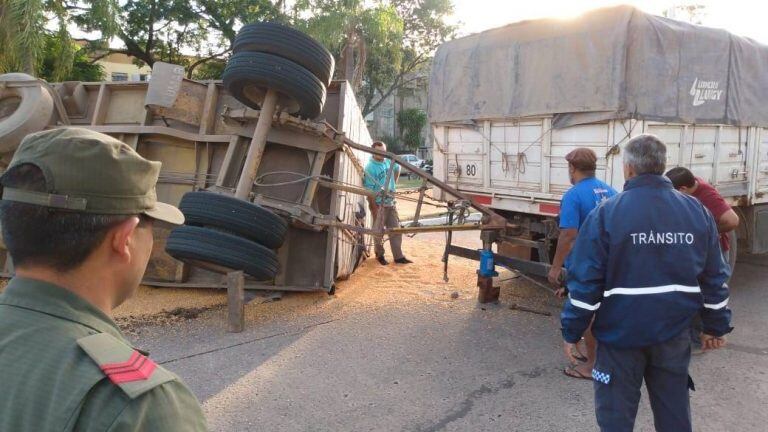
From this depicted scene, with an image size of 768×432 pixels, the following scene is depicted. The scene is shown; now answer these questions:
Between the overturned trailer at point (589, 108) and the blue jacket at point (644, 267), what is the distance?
270cm

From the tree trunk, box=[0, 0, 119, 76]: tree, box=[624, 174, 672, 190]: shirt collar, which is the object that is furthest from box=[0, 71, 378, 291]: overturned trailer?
the tree trunk

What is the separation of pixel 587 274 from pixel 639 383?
61cm

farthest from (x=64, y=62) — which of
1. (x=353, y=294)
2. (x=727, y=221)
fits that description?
(x=727, y=221)

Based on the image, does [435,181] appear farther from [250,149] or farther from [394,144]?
[394,144]

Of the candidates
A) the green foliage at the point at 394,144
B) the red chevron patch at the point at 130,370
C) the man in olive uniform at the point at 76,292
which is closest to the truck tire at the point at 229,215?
the man in olive uniform at the point at 76,292

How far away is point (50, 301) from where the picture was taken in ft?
3.52

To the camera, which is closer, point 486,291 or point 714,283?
point 714,283

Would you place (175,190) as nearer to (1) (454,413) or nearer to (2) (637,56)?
(1) (454,413)

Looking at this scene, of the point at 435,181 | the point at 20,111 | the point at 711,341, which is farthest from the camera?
the point at 20,111

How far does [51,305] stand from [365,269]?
7.16m

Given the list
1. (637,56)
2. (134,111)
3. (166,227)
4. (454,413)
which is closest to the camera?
(454,413)

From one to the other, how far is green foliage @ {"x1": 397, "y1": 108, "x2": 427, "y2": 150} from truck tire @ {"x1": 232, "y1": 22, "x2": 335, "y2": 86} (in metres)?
39.1

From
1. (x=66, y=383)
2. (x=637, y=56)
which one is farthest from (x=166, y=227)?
(x=66, y=383)

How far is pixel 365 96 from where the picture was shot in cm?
3369
